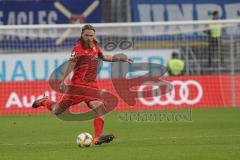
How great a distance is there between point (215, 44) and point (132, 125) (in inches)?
321

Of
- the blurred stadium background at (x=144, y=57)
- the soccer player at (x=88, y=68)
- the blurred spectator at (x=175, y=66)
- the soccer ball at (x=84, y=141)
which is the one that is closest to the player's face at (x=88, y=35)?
the soccer player at (x=88, y=68)

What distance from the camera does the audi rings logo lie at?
2362 cm

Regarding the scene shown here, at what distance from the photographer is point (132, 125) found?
18.3 meters

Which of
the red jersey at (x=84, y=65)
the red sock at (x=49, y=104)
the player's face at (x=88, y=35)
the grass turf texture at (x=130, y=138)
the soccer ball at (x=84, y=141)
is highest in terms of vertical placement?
the player's face at (x=88, y=35)

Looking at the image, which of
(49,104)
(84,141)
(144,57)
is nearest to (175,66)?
Answer: (144,57)

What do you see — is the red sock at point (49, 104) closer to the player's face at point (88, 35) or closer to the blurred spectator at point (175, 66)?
the player's face at point (88, 35)

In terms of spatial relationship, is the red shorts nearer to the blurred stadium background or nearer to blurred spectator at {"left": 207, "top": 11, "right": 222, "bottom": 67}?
the blurred stadium background

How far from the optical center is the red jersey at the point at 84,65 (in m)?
14.0

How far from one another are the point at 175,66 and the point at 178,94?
144 centimetres

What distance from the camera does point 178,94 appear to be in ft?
78.2

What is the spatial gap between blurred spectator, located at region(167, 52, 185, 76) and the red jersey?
10930 mm

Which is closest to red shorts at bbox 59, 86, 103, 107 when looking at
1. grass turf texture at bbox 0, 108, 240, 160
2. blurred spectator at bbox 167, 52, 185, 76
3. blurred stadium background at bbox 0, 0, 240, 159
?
grass turf texture at bbox 0, 108, 240, 160

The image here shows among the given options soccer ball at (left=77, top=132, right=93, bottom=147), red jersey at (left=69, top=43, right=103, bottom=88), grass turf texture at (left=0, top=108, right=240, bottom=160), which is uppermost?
red jersey at (left=69, top=43, right=103, bottom=88)

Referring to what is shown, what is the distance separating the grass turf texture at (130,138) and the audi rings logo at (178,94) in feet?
6.06
